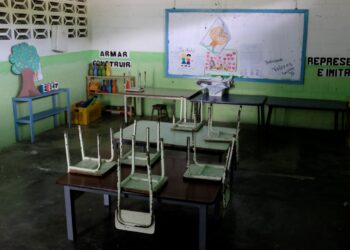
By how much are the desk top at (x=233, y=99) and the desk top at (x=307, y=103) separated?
204 millimetres

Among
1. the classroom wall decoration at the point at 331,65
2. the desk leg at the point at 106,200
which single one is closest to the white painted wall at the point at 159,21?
the classroom wall decoration at the point at 331,65

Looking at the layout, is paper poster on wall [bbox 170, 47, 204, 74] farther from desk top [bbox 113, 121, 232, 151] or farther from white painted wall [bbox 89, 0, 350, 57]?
desk top [bbox 113, 121, 232, 151]

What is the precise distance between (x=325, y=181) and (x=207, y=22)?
12.7 feet

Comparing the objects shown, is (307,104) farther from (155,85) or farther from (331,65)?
(155,85)

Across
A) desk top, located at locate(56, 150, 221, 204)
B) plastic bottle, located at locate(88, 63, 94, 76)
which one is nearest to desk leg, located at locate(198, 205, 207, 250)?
desk top, located at locate(56, 150, 221, 204)

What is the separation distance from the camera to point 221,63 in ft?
24.6

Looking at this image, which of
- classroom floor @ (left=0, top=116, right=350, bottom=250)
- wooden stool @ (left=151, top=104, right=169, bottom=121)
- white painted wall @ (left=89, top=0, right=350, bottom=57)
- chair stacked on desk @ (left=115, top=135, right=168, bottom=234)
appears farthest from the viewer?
wooden stool @ (left=151, top=104, right=169, bottom=121)

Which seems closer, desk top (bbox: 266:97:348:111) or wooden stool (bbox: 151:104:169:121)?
desk top (bbox: 266:97:348:111)

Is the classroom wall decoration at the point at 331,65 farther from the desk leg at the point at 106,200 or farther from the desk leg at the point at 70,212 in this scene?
the desk leg at the point at 70,212

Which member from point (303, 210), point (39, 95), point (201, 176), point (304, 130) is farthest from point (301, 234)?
point (39, 95)

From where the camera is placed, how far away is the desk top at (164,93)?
22.8 feet

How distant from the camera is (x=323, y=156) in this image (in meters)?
5.70

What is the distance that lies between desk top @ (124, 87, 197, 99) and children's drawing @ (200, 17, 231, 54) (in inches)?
35.0

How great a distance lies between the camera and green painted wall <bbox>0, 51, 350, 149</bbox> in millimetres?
6172
